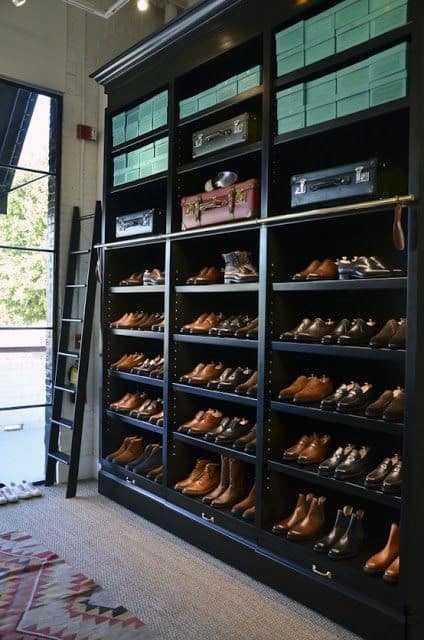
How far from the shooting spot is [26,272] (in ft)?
15.1

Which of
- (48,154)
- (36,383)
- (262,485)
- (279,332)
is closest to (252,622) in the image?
(262,485)

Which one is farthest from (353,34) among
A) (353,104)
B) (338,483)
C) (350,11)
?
(338,483)

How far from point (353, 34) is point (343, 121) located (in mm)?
387

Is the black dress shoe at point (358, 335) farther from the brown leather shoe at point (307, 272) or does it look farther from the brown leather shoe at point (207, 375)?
the brown leather shoe at point (207, 375)

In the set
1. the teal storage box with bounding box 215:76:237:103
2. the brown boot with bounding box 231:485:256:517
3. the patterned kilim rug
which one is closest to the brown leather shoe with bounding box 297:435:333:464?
the brown boot with bounding box 231:485:256:517

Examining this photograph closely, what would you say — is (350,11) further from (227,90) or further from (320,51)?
(227,90)

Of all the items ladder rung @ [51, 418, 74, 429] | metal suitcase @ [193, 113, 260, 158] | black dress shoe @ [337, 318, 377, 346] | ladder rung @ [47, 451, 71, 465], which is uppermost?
metal suitcase @ [193, 113, 260, 158]

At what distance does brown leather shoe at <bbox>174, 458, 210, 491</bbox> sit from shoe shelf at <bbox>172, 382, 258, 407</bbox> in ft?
1.46

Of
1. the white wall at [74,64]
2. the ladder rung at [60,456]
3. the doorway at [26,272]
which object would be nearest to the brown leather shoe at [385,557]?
the ladder rung at [60,456]

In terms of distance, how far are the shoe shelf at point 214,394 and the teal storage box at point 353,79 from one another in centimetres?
161

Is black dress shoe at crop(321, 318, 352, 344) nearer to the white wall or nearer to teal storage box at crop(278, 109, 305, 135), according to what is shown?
teal storage box at crop(278, 109, 305, 135)

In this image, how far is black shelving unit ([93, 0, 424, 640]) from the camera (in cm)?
234

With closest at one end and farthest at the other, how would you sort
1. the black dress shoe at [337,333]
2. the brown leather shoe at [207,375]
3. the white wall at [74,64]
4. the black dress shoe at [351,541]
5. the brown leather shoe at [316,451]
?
1. the black dress shoe at [351,541]
2. the black dress shoe at [337,333]
3. the brown leather shoe at [316,451]
4. the brown leather shoe at [207,375]
5. the white wall at [74,64]

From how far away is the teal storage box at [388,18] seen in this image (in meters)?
2.36
